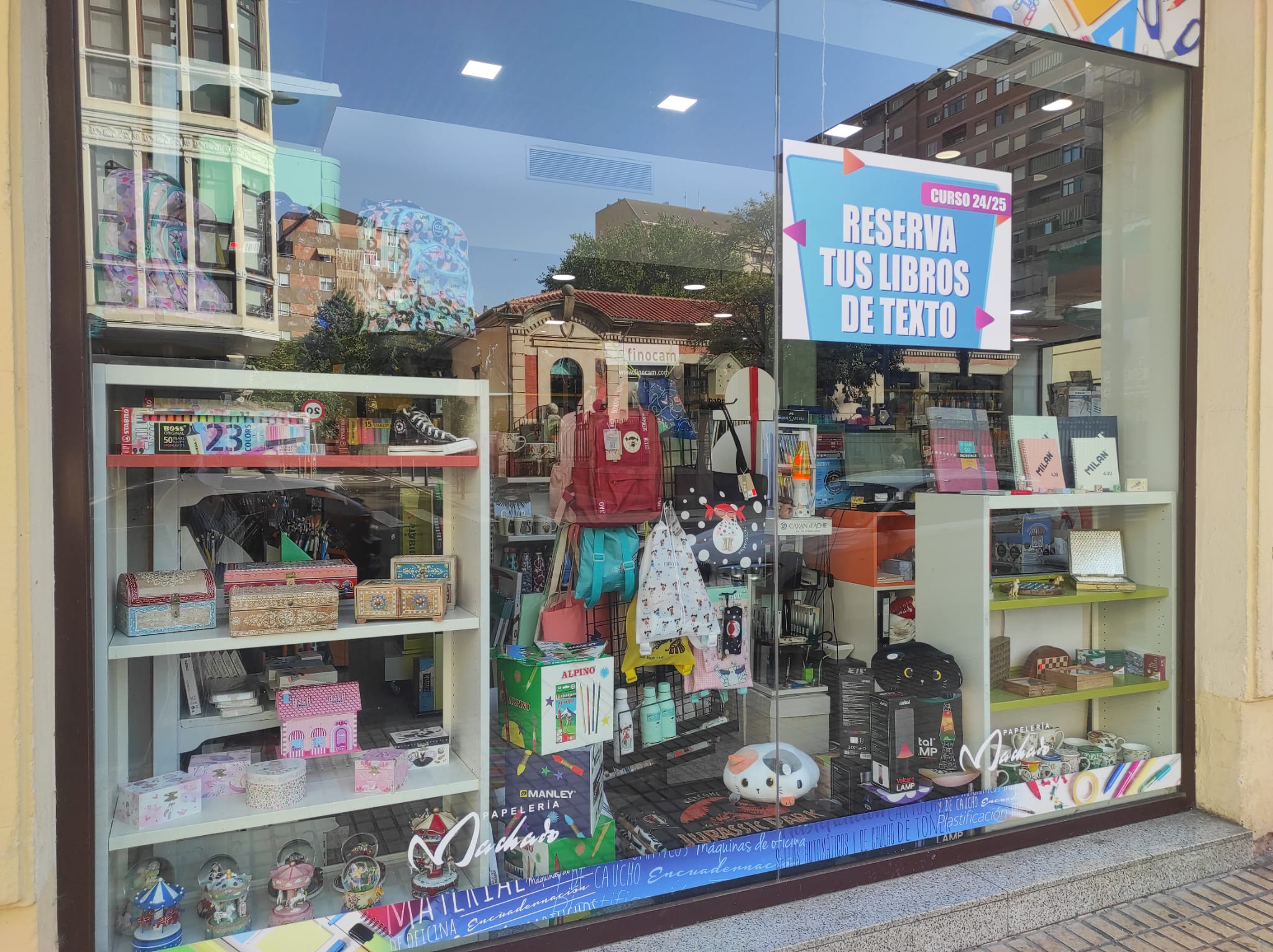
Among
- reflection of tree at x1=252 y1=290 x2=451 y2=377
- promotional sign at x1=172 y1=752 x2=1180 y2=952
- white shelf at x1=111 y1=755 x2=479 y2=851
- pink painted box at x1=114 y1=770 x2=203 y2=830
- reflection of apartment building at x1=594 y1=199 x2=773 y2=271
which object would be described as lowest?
promotional sign at x1=172 y1=752 x2=1180 y2=952

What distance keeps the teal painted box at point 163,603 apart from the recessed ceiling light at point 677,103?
142 inches

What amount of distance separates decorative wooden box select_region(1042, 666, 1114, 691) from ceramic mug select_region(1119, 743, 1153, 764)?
0.27 metres

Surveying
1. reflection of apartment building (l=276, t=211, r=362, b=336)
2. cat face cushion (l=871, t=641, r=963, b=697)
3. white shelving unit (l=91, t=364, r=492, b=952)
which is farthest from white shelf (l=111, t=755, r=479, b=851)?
cat face cushion (l=871, t=641, r=963, b=697)

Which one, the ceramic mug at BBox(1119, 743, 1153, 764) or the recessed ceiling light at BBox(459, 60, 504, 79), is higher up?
the recessed ceiling light at BBox(459, 60, 504, 79)

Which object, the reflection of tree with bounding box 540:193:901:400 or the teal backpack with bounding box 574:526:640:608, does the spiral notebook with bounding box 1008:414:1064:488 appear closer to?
the reflection of tree with bounding box 540:193:901:400

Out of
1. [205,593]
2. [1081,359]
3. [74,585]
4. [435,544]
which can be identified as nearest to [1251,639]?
[1081,359]

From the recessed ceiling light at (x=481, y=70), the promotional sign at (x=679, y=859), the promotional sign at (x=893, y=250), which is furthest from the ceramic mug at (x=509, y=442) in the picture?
the recessed ceiling light at (x=481, y=70)

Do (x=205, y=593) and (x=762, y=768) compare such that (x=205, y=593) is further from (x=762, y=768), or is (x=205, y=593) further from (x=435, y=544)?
(x=762, y=768)

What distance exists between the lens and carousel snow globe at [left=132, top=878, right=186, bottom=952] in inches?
88.1

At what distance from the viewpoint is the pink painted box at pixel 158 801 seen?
7.43 ft

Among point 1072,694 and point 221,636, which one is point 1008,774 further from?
point 221,636

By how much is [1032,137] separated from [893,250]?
43.2 inches

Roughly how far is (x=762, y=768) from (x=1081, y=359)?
240 cm

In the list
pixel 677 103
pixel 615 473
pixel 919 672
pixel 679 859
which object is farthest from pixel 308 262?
pixel 919 672
